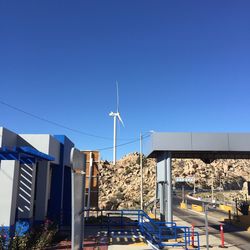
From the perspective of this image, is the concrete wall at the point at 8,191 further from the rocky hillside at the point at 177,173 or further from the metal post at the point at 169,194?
Answer: the rocky hillside at the point at 177,173

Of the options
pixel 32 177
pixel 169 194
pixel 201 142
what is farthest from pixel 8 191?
pixel 201 142

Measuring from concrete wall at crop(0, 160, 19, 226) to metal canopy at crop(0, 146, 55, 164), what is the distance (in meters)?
0.27

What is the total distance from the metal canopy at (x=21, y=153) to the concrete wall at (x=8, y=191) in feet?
0.87

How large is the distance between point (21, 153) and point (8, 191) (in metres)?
1.52

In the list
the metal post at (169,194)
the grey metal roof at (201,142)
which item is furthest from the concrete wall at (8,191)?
the metal post at (169,194)

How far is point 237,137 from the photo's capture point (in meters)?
18.3

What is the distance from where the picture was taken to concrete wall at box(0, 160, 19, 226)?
12805mm

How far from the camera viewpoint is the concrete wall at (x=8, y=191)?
12.8 metres

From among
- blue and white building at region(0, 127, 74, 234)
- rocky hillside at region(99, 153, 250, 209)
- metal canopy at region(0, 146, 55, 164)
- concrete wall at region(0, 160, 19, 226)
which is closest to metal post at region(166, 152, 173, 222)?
blue and white building at region(0, 127, 74, 234)

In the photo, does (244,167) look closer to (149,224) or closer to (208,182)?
(208,182)

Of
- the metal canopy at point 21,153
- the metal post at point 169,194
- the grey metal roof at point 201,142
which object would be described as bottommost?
the metal post at point 169,194

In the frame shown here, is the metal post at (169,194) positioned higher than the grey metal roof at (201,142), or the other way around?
the grey metal roof at (201,142)

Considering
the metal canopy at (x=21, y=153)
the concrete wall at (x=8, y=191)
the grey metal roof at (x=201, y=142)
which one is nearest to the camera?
the metal canopy at (x=21, y=153)

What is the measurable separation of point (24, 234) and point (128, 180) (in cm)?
9067
